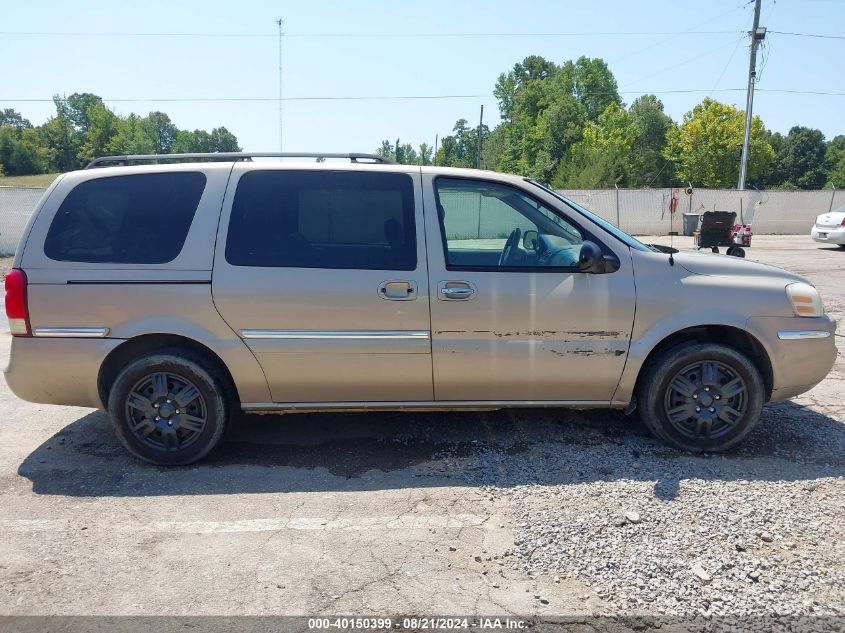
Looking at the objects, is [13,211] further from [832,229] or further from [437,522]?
[832,229]

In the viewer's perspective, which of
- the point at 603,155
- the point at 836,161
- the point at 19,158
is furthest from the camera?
the point at 836,161

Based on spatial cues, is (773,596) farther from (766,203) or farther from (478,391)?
(766,203)

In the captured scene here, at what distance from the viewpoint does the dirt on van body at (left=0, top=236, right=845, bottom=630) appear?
279 centimetres

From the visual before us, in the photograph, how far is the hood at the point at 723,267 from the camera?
4.21 metres

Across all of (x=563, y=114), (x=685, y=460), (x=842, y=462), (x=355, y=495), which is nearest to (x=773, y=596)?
(x=685, y=460)

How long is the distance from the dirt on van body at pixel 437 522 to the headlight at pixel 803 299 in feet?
3.13

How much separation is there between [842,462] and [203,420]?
4221mm

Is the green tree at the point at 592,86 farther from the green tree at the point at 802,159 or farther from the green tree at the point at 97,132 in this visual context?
the green tree at the point at 97,132

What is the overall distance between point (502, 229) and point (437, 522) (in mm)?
2070

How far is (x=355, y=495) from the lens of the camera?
3770mm

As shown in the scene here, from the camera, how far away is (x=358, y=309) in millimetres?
4027

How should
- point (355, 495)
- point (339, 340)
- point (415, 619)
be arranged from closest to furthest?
point (415, 619)
point (355, 495)
point (339, 340)

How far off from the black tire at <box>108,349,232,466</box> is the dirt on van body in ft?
0.51

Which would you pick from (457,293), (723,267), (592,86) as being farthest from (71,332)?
(592,86)
